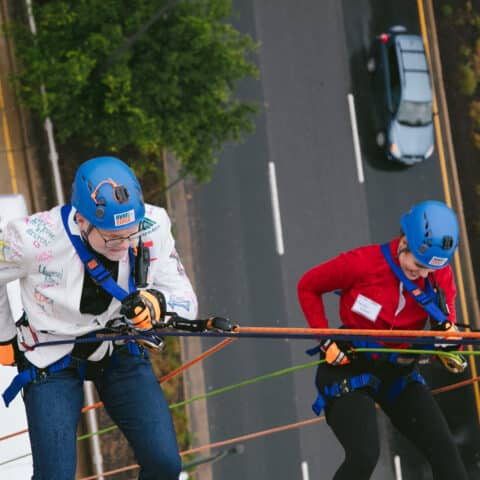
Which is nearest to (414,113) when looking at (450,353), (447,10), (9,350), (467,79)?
(467,79)

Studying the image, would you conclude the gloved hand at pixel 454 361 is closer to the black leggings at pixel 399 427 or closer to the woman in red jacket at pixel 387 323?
→ the woman in red jacket at pixel 387 323

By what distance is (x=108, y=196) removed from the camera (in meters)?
4.22

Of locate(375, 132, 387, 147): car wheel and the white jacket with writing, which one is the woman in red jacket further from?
locate(375, 132, 387, 147): car wheel

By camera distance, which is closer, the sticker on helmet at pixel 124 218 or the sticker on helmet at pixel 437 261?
the sticker on helmet at pixel 124 218

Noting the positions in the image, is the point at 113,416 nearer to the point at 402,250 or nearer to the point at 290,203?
the point at 402,250

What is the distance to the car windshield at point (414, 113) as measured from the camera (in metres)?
11.3

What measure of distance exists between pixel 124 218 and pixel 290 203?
669 cm

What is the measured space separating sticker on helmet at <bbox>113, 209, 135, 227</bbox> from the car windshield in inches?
298

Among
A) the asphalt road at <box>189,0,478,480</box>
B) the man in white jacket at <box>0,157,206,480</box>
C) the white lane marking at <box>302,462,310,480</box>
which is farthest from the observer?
the asphalt road at <box>189,0,478,480</box>

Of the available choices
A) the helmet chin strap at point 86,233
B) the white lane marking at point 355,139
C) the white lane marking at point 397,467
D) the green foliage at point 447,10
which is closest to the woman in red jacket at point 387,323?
the helmet chin strap at point 86,233

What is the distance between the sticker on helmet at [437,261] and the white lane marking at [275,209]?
5438 mm

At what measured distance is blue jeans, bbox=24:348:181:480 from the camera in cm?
452

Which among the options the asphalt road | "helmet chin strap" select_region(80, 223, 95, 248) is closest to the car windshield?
the asphalt road

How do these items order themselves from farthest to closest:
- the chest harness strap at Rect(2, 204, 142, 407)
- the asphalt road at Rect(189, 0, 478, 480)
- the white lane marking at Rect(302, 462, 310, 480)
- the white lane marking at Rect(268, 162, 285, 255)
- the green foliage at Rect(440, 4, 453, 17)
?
1. the green foliage at Rect(440, 4, 453, 17)
2. the white lane marking at Rect(268, 162, 285, 255)
3. the asphalt road at Rect(189, 0, 478, 480)
4. the white lane marking at Rect(302, 462, 310, 480)
5. the chest harness strap at Rect(2, 204, 142, 407)
